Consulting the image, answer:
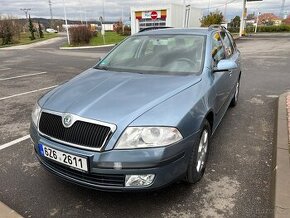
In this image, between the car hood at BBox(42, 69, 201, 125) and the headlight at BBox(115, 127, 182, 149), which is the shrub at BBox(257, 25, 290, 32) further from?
the headlight at BBox(115, 127, 182, 149)

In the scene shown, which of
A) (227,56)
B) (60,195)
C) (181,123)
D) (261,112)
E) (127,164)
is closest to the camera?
(127,164)

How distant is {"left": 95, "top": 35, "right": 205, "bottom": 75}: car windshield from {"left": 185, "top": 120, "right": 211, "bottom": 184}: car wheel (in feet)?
2.51

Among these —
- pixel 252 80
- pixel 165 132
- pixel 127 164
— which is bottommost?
pixel 252 80

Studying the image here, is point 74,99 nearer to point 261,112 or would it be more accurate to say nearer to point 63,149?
point 63,149

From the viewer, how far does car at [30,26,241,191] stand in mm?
2375

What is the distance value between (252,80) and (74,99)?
7.01 metres

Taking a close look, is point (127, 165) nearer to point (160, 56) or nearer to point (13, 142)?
point (160, 56)

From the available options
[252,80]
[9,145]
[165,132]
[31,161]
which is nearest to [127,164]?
[165,132]

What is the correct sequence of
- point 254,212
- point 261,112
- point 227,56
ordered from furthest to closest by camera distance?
point 261,112
point 227,56
point 254,212

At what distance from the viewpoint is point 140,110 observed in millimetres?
2543

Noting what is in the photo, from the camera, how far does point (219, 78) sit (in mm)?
3744

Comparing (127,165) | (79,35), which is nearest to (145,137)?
(127,165)

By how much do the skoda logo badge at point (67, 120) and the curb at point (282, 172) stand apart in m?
1.98

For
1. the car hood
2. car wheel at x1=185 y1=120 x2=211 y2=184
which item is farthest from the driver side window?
car wheel at x1=185 y1=120 x2=211 y2=184
